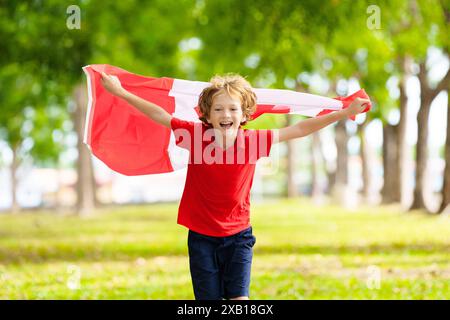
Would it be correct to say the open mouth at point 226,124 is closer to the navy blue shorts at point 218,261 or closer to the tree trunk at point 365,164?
the navy blue shorts at point 218,261

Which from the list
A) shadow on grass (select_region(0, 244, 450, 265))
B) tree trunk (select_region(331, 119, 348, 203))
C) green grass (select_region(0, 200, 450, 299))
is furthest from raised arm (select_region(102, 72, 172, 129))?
tree trunk (select_region(331, 119, 348, 203))

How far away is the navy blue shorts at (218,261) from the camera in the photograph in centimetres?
539

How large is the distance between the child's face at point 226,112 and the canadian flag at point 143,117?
1239 mm

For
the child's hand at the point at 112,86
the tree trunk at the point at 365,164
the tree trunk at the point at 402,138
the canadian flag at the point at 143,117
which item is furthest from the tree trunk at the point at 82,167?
the child's hand at the point at 112,86

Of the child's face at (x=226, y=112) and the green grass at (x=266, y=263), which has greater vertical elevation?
the child's face at (x=226, y=112)

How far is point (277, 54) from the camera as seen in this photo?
1041 inches

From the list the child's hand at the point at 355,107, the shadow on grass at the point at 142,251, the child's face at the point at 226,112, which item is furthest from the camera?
the shadow on grass at the point at 142,251

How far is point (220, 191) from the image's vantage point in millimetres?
5391

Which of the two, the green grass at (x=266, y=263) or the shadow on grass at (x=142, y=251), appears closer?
the green grass at (x=266, y=263)

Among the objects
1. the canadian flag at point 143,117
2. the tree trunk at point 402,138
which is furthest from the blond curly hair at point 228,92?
the tree trunk at point 402,138

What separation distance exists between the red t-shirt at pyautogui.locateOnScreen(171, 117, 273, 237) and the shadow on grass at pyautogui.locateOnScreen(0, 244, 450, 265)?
9.22 meters

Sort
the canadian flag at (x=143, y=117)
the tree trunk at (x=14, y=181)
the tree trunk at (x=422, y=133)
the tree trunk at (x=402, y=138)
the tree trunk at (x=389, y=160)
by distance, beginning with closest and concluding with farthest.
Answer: the canadian flag at (x=143, y=117)
the tree trunk at (x=422, y=133)
the tree trunk at (x=402, y=138)
the tree trunk at (x=389, y=160)
the tree trunk at (x=14, y=181)

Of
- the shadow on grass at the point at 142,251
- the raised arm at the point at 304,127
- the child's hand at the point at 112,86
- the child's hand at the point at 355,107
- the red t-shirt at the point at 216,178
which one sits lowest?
the shadow on grass at the point at 142,251
